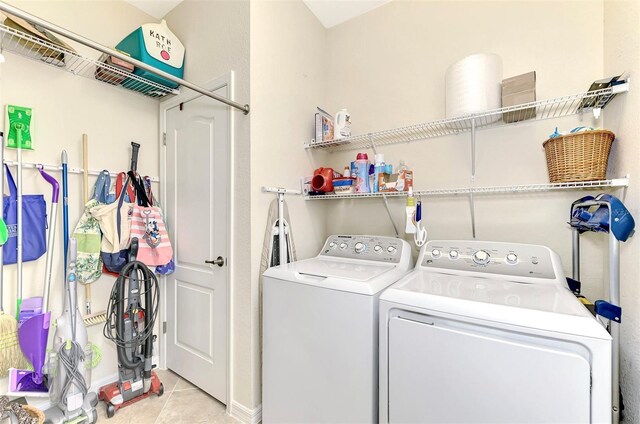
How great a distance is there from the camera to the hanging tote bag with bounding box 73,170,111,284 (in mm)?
1809

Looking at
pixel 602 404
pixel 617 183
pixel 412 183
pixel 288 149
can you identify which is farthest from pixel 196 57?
pixel 602 404

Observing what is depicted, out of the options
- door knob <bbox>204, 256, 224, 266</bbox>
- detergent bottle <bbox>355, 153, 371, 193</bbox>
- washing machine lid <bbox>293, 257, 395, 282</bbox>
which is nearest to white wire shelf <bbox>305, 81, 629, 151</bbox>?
detergent bottle <bbox>355, 153, 371, 193</bbox>

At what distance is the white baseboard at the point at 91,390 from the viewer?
5.56ft

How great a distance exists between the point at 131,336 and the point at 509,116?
278cm

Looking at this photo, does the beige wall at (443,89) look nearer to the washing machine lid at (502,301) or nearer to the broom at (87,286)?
the washing machine lid at (502,301)

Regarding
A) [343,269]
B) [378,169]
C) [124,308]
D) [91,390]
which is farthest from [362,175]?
[91,390]

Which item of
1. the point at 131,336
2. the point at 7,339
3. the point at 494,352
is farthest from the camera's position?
the point at 131,336

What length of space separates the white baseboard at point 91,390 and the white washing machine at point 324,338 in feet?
4.36

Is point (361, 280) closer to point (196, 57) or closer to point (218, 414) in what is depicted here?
point (218, 414)

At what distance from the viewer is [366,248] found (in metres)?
1.81

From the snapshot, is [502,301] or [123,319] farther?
[123,319]

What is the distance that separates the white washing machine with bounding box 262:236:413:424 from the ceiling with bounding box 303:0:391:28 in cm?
184

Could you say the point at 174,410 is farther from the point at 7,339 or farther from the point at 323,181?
the point at 323,181

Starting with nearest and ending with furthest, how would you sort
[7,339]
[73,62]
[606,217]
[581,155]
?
[606,217]
[581,155]
[7,339]
[73,62]
